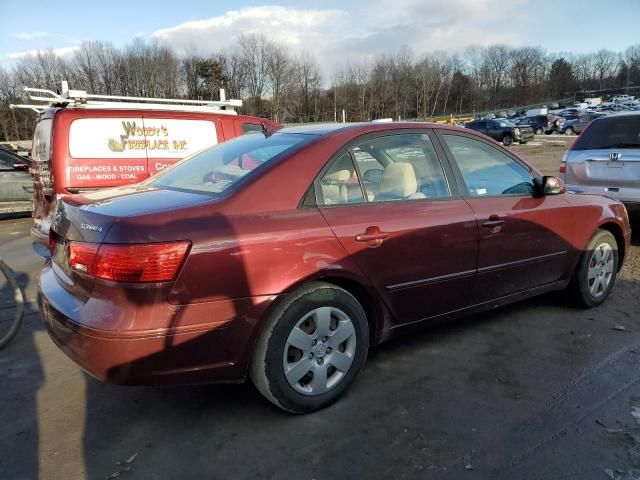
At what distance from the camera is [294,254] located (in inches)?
106

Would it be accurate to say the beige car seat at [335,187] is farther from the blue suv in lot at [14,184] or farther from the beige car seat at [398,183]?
the blue suv in lot at [14,184]

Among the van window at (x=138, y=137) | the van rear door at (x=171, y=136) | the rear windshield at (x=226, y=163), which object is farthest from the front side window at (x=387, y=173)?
the van window at (x=138, y=137)

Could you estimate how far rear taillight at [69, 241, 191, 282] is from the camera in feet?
7.70

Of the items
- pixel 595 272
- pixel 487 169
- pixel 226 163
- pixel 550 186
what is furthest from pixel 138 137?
pixel 595 272

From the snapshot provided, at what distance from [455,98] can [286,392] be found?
108 m

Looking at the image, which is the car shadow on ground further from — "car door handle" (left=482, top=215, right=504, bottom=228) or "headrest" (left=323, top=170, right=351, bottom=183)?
"car door handle" (left=482, top=215, right=504, bottom=228)

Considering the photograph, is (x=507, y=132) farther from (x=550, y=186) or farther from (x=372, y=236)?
(x=372, y=236)

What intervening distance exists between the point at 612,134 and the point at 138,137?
20.1 feet

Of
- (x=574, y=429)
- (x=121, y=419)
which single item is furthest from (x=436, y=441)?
(x=121, y=419)

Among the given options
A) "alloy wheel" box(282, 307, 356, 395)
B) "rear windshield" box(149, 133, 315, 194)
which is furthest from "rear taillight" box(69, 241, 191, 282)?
"alloy wheel" box(282, 307, 356, 395)

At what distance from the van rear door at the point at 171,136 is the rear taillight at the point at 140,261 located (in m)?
4.50

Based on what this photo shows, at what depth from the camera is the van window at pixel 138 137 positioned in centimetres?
600

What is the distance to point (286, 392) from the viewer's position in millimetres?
2752

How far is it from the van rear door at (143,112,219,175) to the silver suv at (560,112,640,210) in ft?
16.2
